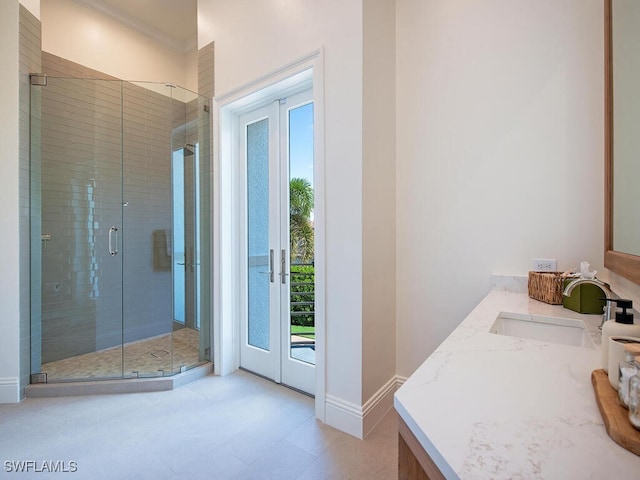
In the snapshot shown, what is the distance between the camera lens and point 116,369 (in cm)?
263

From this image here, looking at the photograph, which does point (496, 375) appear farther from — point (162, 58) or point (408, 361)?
point (162, 58)

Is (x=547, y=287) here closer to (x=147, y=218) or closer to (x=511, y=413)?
(x=511, y=413)

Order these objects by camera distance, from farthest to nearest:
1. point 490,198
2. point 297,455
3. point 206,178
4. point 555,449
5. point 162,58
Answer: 1. point 162,58
2. point 206,178
3. point 490,198
4. point 297,455
5. point 555,449

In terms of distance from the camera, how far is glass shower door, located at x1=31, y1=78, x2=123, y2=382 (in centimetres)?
253

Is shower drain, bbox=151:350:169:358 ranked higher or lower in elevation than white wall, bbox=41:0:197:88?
lower

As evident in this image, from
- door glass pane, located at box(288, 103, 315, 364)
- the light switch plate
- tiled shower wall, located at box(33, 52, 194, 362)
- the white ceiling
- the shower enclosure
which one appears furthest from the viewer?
the white ceiling

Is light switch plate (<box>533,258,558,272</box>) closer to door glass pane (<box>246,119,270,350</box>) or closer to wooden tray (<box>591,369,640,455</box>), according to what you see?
wooden tray (<box>591,369,640,455</box>)

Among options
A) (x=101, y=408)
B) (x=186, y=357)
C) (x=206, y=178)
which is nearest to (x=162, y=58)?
(x=206, y=178)

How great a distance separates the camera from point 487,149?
6.17 feet

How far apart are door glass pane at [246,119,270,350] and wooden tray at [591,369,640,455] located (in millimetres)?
2218

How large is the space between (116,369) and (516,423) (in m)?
3.08

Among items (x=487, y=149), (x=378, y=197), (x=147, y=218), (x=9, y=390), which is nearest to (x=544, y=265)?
(x=487, y=149)

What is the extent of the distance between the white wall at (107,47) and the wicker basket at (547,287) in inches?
175

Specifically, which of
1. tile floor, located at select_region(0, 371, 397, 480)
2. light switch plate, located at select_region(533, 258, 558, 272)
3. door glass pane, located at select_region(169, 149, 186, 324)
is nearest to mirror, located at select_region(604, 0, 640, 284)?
light switch plate, located at select_region(533, 258, 558, 272)
